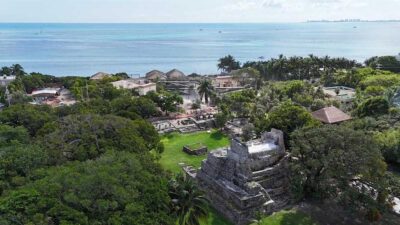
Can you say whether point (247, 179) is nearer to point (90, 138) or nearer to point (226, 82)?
point (90, 138)

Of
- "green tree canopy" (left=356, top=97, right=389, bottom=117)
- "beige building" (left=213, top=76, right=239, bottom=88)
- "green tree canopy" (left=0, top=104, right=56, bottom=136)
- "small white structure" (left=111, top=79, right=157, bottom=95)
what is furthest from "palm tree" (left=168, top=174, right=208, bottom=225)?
"beige building" (left=213, top=76, right=239, bottom=88)

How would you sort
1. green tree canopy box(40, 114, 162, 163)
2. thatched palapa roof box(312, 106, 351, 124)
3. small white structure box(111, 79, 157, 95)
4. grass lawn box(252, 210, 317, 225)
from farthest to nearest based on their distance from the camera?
small white structure box(111, 79, 157, 95)
thatched palapa roof box(312, 106, 351, 124)
green tree canopy box(40, 114, 162, 163)
grass lawn box(252, 210, 317, 225)

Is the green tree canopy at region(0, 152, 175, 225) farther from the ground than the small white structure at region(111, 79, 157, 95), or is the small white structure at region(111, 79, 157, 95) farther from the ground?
the green tree canopy at region(0, 152, 175, 225)

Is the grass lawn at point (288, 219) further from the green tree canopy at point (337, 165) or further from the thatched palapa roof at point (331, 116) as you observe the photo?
the thatched palapa roof at point (331, 116)

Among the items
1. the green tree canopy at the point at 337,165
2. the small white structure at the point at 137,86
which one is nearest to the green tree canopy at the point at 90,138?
the green tree canopy at the point at 337,165

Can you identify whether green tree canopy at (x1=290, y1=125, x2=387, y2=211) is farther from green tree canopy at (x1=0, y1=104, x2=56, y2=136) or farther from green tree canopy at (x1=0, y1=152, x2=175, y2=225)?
green tree canopy at (x1=0, y1=104, x2=56, y2=136)

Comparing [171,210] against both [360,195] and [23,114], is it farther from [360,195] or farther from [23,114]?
[23,114]

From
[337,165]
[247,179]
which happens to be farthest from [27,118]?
[337,165]

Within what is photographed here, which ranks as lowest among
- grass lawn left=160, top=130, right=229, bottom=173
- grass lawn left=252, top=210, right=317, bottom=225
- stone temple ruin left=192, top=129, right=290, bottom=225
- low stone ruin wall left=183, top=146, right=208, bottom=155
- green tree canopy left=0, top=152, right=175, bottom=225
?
grass lawn left=252, top=210, right=317, bottom=225
